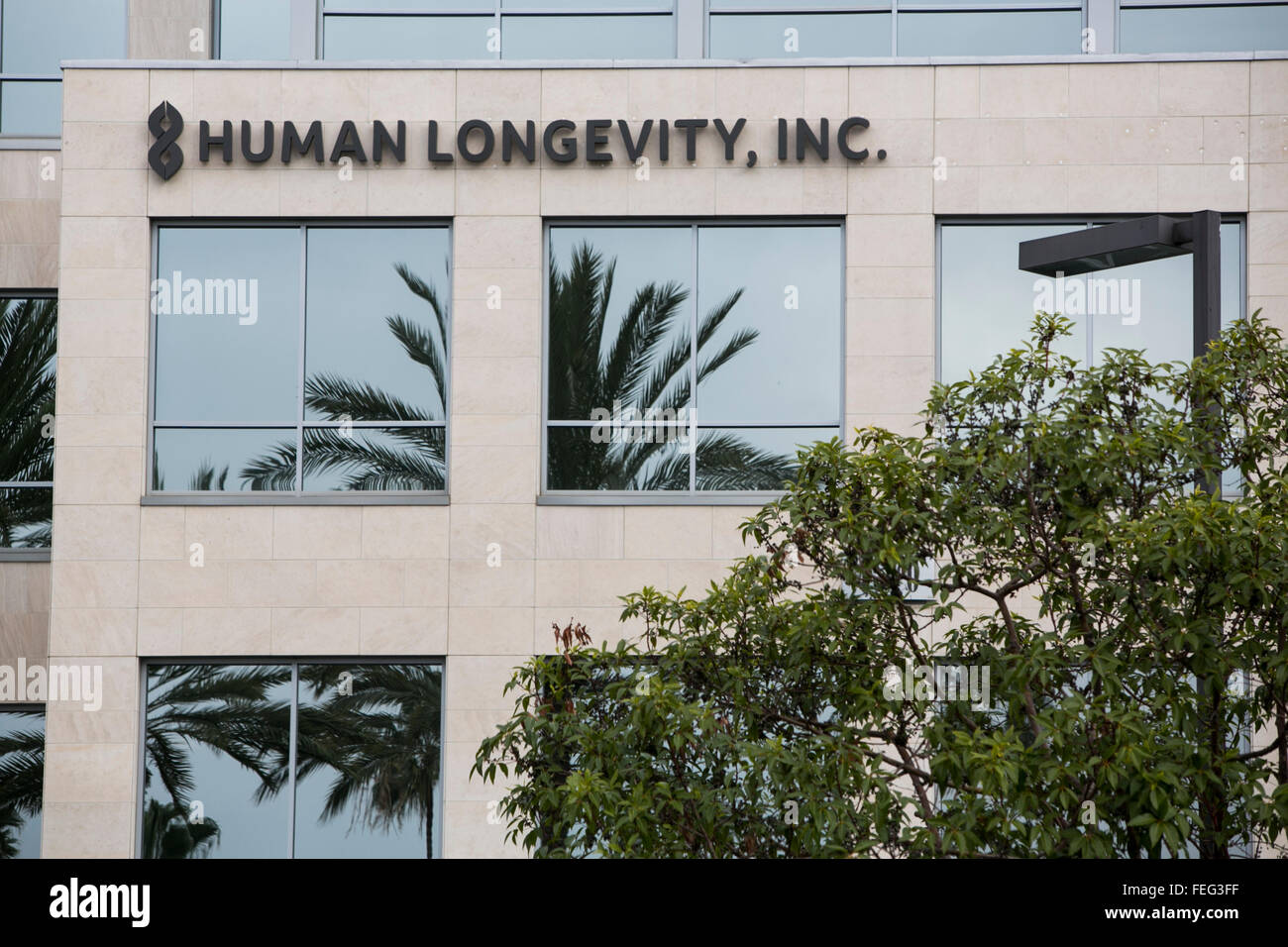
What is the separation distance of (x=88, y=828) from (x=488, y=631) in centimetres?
389

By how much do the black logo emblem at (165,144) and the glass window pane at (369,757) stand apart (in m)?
4.77

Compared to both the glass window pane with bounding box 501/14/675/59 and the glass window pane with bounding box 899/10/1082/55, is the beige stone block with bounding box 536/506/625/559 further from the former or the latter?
the glass window pane with bounding box 899/10/1082/55

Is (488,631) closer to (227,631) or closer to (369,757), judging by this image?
(369,757)

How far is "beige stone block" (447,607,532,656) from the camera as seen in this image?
1224cm

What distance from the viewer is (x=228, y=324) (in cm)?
1284

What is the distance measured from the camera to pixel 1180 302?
12.8m

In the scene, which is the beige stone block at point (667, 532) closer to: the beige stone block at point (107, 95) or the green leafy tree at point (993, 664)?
the green leafy tree at point (993, 664)

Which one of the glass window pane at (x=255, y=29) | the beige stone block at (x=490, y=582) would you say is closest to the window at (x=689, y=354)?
the beige stone block at (x=490, y=582)

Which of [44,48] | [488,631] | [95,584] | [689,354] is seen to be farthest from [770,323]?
[44,48]

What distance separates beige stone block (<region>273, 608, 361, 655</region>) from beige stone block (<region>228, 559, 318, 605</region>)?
116 mm

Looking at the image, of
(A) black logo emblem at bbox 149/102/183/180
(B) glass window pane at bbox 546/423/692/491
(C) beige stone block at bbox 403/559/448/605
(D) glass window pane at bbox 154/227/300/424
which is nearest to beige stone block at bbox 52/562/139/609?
(D) glass window pane at bbox 154/227/300/424

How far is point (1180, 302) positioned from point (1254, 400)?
683cm

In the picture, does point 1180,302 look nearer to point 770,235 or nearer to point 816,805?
point 770,235
